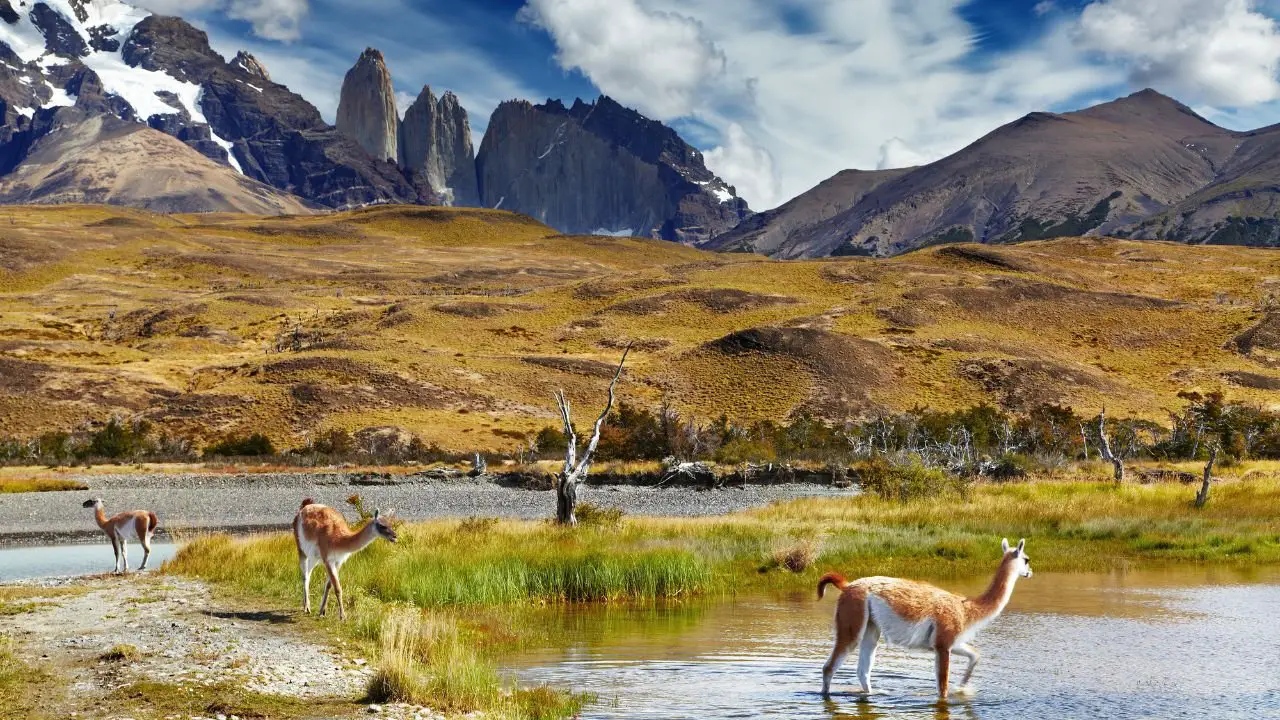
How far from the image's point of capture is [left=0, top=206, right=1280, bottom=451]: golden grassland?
247 feet

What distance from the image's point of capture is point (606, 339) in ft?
342

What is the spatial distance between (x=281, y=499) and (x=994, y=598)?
3591cm

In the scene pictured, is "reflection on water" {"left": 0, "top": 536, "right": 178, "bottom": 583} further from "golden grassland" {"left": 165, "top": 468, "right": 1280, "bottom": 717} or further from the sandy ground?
the sandy ground

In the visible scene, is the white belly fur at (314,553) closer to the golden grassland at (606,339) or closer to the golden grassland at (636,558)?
the golden grassland at (636,558)

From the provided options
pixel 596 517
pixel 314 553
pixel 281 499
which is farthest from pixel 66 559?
pixel 281 499

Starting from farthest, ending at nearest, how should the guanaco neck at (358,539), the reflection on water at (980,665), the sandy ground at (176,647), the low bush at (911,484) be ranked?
the low bush at (911,484) → the guanaco neck at (358,539) → the reflection on water at (980,665) → the sandy ground at (176,647)

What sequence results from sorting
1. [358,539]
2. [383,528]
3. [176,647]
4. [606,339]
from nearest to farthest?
1. [176,647]
2. [383,528]
3. [358,539]
4. [606,339]

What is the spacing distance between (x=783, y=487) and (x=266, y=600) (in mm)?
35750

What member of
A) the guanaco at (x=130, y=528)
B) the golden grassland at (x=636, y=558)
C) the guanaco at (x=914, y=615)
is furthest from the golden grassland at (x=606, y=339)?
the guanaco at (x=914, y=615)

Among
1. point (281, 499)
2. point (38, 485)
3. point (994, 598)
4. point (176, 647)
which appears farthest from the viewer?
point (38, 485)

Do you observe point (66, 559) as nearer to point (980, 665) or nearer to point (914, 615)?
point (980, 665)

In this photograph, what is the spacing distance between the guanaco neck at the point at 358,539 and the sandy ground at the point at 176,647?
1.11m

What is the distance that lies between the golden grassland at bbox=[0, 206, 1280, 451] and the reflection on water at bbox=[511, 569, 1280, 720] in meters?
51.8

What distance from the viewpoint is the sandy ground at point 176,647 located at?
419 inches
